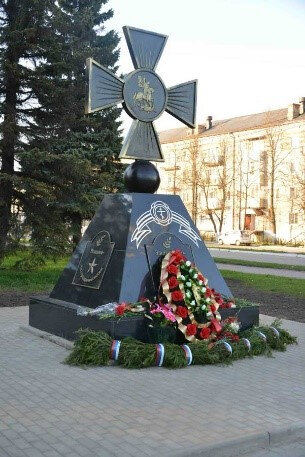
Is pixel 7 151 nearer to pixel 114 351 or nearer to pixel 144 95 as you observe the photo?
pixel 144 95

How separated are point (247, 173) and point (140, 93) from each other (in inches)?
1690

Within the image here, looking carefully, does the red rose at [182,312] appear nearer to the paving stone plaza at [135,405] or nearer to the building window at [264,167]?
the paving stone plaza at [135,405]

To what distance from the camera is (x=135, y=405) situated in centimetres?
470

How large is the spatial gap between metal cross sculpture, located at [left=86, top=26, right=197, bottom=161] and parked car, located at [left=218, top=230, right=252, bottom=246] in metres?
37.0

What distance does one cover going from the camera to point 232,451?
3.90 metres

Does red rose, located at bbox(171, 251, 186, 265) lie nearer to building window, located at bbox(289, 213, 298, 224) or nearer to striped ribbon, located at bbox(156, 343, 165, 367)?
striped ribbon, located at bbox(156, 343, 165, 367)

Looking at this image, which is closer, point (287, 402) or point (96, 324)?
point (287, 402)

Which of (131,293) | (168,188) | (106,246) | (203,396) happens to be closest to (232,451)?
(203,396)

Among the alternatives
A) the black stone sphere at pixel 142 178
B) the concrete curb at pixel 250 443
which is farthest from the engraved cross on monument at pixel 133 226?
the concrete curb at pixel 250 443

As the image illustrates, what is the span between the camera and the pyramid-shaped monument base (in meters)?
7.09

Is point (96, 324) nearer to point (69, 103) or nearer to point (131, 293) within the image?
point (131, 293)

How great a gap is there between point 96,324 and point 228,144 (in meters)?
46.5

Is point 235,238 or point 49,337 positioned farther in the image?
point 235,238

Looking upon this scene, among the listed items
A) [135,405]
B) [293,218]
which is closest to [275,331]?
[135,405]
